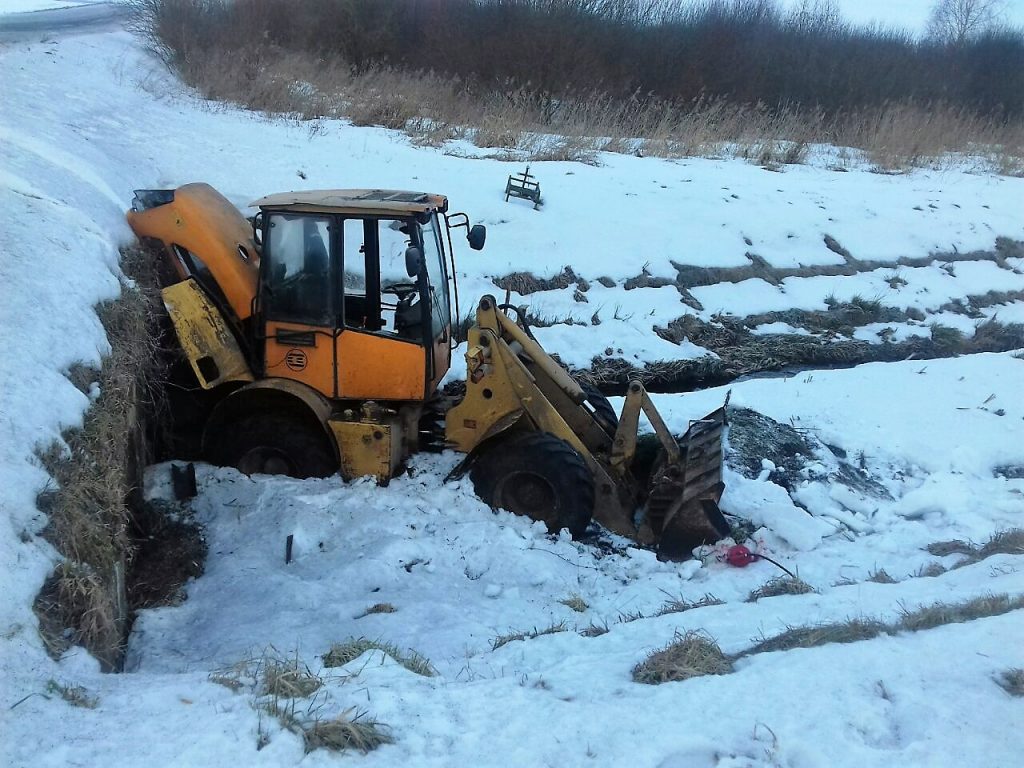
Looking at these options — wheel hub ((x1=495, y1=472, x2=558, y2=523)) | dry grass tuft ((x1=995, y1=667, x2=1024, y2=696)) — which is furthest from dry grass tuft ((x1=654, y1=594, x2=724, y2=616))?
dry grass tuft ((x1=995, y1=667, x2=1024, y2=696))

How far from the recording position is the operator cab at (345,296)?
5.75 m

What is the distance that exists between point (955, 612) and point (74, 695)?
3588mm

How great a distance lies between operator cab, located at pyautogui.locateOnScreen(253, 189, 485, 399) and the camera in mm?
5754

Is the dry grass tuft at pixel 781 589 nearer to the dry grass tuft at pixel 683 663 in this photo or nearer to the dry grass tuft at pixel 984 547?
the dry grass tuft at pixel 984 547

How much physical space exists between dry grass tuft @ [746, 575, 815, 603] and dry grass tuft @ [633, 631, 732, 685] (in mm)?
1304

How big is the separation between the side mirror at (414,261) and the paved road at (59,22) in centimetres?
1303

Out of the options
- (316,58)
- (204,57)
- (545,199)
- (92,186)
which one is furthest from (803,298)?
(316,58)

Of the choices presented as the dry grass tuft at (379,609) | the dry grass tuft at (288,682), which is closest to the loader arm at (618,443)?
the dry grass tuft at (379,609)

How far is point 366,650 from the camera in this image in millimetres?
3703

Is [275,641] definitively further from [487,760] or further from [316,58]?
[316,58]

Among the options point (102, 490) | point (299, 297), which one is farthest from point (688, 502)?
point (102, 490)

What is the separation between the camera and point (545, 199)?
1159 cm

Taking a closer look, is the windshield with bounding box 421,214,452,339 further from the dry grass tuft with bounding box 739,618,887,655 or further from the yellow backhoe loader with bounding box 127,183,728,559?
the dry grass tuft with bounding box 739,618,887,655

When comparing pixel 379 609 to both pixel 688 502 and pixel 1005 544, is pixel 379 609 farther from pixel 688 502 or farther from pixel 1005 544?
pixel 1005 544
